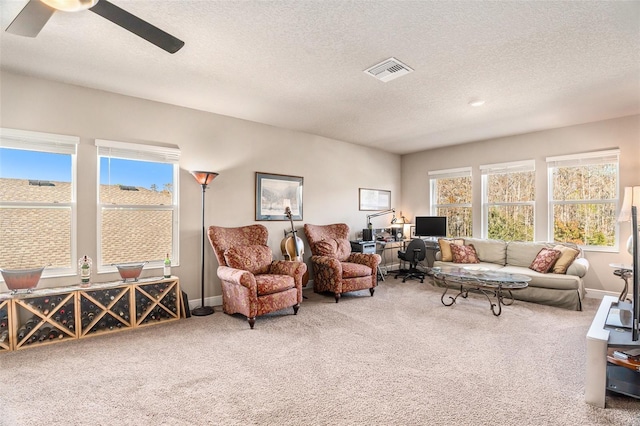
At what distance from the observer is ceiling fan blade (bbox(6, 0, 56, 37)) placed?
1637 millimetres

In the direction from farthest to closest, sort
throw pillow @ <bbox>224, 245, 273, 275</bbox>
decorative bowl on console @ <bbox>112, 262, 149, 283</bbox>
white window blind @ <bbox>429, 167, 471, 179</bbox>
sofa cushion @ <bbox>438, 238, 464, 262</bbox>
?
white window blind @ <bbox>429, 167, 471, 179</bbox> → sofa cushion @ <bbox>438, 238, 464, 262</bbox> → throw pillow @ <bbox>224, 245, 273, 275</bbox> → decorative bowl on console @ <bbox>112, 262, 149, 283</bbox>

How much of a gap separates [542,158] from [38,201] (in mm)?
6803

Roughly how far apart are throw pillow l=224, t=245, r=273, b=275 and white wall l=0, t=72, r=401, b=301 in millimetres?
527

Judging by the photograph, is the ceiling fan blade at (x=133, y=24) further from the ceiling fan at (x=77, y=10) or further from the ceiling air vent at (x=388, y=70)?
the ceiling air vent at (x=388, y=70)

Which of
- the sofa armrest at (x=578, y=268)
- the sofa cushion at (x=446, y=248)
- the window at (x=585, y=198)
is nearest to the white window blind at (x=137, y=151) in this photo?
the sofa cushion at (x=446, y=248)

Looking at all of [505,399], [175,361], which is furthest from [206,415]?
[505,399]

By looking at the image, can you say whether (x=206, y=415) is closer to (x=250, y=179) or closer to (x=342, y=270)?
(x=342, y=270)

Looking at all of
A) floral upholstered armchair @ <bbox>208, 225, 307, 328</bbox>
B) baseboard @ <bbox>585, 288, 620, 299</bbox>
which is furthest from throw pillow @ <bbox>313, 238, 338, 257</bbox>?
baseboard @ <bbox>585, 288, 620, 299</bbox>

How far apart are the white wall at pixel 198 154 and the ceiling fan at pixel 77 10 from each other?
174 cm

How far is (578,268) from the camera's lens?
4195 mm

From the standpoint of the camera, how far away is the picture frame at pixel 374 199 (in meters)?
6.26

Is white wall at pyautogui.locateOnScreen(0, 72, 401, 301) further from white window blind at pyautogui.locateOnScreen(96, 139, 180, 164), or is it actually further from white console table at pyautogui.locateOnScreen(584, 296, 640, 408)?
white console table at pyautogui.locateOnScreen(584, 296, 640, 408)

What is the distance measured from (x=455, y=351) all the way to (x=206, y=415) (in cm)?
206

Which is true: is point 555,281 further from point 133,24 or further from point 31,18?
point 31,18
